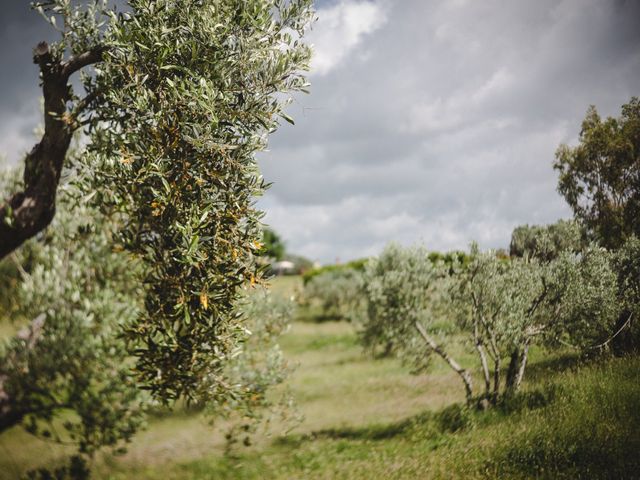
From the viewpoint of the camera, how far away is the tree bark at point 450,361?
12.4m

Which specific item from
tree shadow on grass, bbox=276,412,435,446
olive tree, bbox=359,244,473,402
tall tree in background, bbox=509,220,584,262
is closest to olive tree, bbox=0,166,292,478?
tree shadow on grass, bbox=276,412,435,446

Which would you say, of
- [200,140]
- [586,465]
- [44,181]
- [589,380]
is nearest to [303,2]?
[200,140]

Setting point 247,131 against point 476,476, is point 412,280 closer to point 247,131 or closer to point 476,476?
point 476,476

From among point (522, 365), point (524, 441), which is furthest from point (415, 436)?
point (522, 365)

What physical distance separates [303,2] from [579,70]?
751 cm

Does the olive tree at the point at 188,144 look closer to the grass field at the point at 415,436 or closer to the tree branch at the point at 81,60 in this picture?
the tree branch at the point at 81,60

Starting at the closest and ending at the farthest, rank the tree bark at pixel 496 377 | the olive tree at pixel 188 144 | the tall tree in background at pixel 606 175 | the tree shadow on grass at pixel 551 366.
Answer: the olive tree at pixel 188 144, the tall tree in background at pixel 606 175, the tree shadow on grass at pixel 551 366, the tree bark at pixel 496 377

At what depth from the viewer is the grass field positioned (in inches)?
346

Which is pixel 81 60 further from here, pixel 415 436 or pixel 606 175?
pixel 415 436

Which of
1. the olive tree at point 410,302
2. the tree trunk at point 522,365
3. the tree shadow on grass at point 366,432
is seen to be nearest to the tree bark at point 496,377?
the tree trunk at point 522,365

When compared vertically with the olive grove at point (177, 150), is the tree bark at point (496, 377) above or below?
below

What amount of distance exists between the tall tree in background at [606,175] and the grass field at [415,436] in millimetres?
3010

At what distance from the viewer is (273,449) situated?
15.5m

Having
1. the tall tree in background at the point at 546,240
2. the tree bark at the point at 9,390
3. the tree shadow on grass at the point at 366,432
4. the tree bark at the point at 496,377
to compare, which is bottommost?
the tree shadow on grass at the point at 366,432
